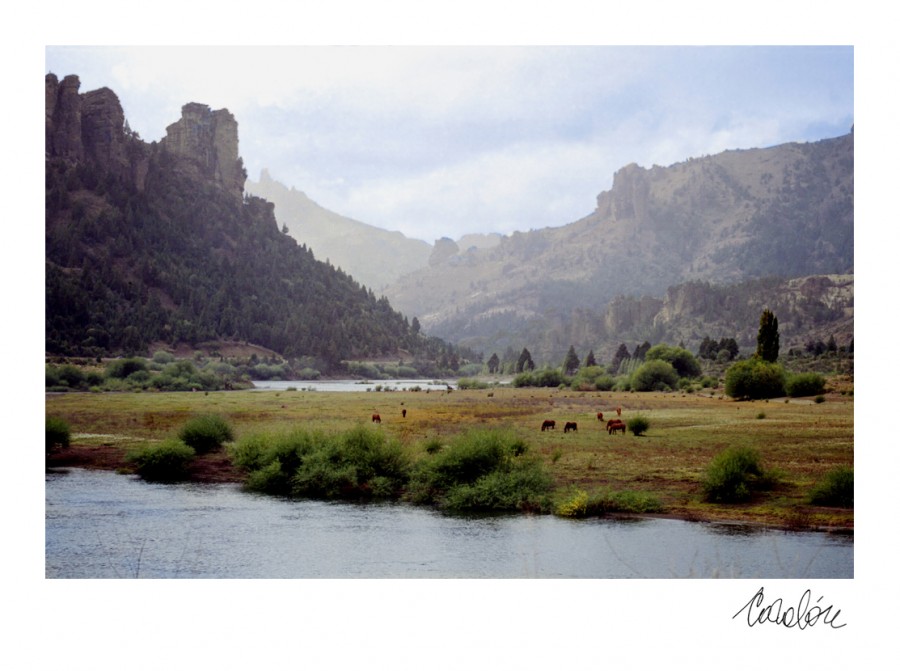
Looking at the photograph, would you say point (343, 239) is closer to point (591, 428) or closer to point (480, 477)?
point (591, 428)

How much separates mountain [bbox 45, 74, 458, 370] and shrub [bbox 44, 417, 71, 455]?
6.38 feet

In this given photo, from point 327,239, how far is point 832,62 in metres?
24.6

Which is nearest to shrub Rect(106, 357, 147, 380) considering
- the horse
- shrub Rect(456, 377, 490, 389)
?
shrub Rect(456, 377, 490, 389)

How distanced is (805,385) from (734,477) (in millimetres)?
6593

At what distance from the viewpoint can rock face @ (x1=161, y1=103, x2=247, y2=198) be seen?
2200 centimetres

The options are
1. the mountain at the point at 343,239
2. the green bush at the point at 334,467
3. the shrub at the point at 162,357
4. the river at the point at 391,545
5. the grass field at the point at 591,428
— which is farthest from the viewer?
the mountain at the point at 343,239

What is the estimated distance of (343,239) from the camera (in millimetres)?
39906

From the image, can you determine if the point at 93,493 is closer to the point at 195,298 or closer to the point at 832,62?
the point at 195,298

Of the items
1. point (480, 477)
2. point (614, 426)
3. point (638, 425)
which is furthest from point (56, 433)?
point (638, 425)

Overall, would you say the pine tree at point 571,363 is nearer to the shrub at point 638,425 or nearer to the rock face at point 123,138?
the shrub at point 638,425

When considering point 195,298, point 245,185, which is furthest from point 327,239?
point 195,298

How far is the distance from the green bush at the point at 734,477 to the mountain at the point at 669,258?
7.46 m

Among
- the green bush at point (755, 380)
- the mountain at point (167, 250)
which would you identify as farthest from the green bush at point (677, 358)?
the mountain at point (167, 250)

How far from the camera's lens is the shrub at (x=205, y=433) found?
20328mm
